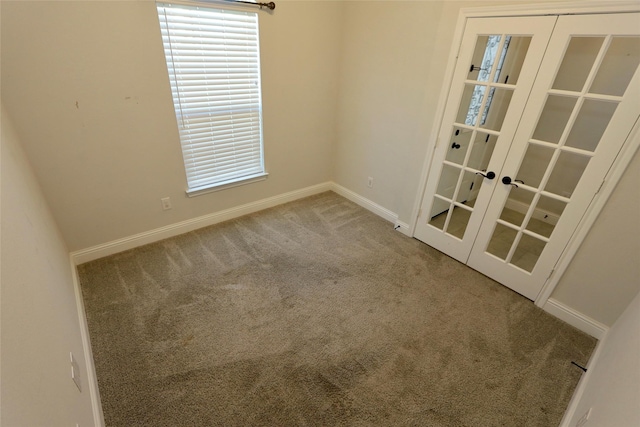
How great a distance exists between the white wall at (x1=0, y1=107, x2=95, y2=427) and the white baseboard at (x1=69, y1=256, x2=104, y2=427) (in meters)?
0.06

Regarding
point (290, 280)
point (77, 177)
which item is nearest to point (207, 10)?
point (77, 177)

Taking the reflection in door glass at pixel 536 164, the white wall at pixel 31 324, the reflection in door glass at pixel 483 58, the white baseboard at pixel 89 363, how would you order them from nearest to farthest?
the white wall at pixel 31 324
the white baseboard at pixel 89 363
the reflection in door glass at pixel 483 58
the reflection in door glass at pixel 536 164

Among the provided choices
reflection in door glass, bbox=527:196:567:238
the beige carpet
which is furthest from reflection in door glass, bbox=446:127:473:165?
reflection in door glass, bbox=527:196:567:238

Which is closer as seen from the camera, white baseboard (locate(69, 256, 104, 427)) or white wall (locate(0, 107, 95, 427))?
white wall (locate(0, 107, 95, 427))

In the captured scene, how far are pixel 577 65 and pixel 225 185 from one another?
3.47m

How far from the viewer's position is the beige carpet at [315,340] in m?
1.59

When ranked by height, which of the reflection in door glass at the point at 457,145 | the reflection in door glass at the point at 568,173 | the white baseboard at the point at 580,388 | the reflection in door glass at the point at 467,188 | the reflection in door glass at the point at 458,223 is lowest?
the white baseboard at the point at 580,388

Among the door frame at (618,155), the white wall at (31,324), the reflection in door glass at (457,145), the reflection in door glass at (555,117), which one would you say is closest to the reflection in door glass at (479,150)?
the reflection in door glass at (457,145)

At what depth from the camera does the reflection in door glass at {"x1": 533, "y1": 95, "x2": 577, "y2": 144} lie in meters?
2.88

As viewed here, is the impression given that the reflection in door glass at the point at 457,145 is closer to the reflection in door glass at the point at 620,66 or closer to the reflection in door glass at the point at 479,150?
the reflection in door glass at the point at 479,150

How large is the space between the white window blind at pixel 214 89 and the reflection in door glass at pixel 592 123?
3040mm

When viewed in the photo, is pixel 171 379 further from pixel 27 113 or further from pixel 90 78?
pixel 90 78

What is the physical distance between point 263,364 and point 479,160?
9.20 ft

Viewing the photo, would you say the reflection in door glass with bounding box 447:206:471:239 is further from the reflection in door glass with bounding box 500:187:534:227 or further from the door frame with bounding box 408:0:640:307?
the door frame with bounding box 408:0:640:307
